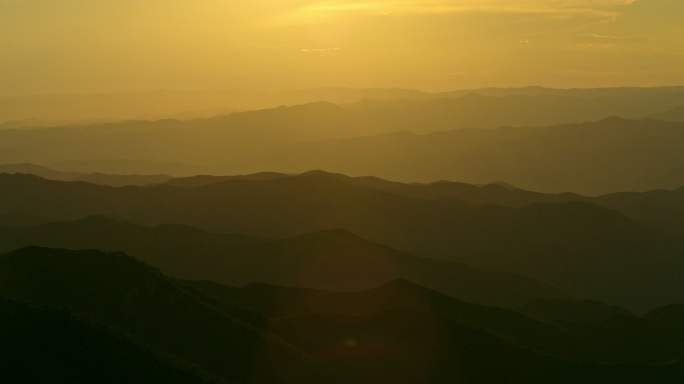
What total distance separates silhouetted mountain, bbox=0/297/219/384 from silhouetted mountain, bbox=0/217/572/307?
137 ft

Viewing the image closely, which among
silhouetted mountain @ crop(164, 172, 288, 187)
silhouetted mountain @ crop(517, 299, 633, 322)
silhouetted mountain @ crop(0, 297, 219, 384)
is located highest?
silhouetted mountain @ crop(164, 172, 288, 187)

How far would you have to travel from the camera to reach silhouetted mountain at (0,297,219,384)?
39.9 metres

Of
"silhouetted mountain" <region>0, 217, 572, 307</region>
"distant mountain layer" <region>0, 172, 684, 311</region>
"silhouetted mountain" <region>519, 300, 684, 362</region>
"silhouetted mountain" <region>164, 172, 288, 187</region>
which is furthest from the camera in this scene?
"silhouetted mountain" <region>164, 172, 288, 187</region>

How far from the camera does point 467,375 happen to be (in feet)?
155

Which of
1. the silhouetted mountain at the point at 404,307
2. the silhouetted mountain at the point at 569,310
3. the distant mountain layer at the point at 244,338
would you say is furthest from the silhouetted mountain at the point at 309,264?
the distant mountain layer at the point at 244,338

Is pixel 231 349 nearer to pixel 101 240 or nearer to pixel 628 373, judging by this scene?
pixel 628 373

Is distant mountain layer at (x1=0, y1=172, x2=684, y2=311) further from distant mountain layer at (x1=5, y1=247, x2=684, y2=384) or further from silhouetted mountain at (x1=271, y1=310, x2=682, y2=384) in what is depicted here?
silhouetted mountain at (x1=271, y1=310, x2=682, y2=384)

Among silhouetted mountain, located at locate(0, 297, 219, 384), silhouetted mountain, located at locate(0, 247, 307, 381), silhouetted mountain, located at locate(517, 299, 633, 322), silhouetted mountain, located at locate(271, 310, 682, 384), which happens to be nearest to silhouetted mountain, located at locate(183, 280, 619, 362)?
silhouetted mountain, located at locate(271, 310, 682, 384)

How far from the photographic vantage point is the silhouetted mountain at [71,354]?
131 feet

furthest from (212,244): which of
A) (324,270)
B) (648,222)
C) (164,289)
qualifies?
(648,222)

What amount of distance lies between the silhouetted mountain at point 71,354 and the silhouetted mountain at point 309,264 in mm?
41813

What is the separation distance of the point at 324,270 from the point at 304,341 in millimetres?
37106

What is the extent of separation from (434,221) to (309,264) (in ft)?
137

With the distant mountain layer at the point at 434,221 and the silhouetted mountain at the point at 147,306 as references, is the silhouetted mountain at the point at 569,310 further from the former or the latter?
the silhouetted mountain at the point at 147,306
